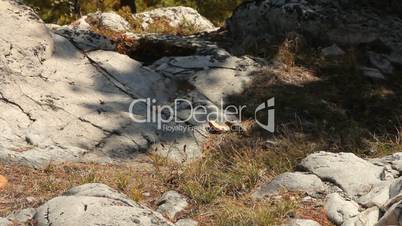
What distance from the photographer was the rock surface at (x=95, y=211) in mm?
4773

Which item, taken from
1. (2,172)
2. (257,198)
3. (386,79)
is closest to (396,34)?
(386,79)

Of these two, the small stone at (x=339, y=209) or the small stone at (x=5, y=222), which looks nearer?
the small stone at (x=5, y=222)

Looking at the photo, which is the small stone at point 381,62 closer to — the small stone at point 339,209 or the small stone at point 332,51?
the small stone at point 332,51

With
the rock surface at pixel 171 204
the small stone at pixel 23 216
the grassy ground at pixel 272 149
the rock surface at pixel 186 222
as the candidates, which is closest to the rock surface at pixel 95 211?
the small stone at pixel 23 216

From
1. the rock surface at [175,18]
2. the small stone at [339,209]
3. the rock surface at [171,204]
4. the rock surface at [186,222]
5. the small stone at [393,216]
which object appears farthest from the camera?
the rock surface at [175,18]

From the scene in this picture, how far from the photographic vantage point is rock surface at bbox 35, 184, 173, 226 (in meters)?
4.77

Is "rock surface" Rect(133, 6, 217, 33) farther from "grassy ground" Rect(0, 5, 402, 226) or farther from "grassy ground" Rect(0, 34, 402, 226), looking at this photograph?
"grassy ground" Rect(0, 34, 402, 226)

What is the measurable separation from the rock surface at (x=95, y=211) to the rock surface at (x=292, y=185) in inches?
49.4

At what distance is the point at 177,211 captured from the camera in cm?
572

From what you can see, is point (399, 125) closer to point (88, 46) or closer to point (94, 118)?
point (94, 118)

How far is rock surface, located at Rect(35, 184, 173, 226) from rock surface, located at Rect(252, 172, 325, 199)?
1.25 m

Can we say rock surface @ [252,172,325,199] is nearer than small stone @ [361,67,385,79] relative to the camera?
Yes

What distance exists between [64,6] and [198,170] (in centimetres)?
1362

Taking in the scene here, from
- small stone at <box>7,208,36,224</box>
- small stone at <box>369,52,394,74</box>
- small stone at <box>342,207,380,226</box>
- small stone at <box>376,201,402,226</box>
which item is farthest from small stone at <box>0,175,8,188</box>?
small stone at <box>369,52,394,74</box>
